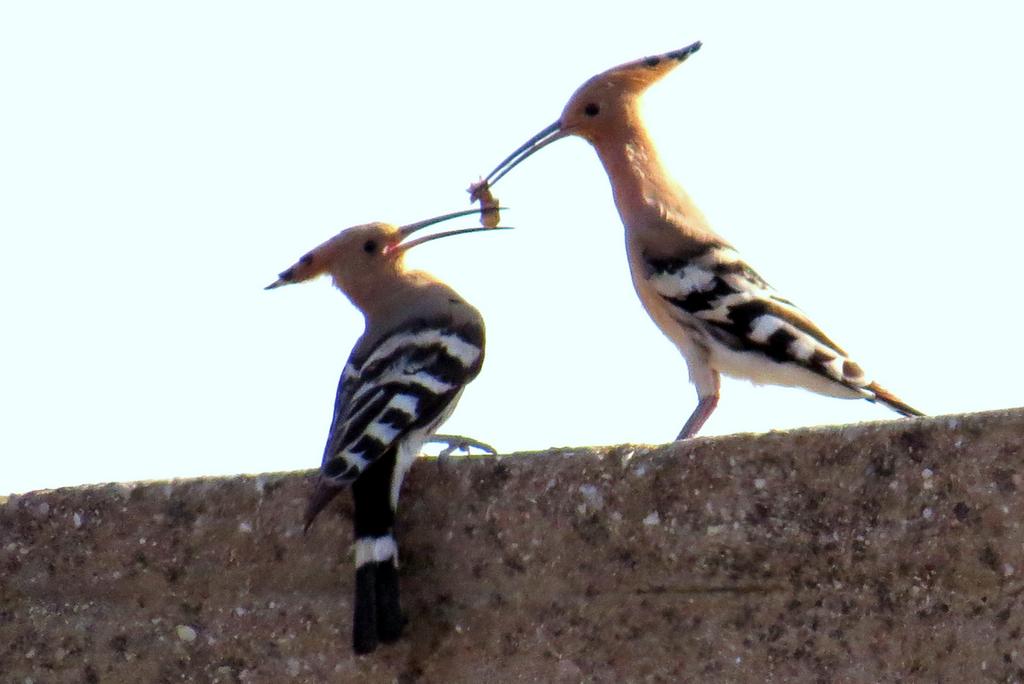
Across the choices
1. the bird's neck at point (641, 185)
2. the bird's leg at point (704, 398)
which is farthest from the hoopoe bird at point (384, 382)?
the bird's leg at point (704, 398)

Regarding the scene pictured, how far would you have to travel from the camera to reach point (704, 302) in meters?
4.76

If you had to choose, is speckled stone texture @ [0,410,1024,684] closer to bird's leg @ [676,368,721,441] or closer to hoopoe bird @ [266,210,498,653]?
hoopoe bird @ [266,210,498,653]

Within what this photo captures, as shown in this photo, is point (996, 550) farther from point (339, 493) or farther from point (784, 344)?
point (784, 344)

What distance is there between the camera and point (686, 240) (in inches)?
195

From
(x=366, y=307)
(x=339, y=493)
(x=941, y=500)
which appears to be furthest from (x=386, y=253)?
(x=941, y=500)

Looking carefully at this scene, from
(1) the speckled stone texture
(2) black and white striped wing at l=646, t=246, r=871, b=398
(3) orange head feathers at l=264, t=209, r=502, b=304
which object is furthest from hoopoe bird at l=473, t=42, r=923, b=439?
(1) the speckled stone texture

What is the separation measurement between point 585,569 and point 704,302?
2.37 metres

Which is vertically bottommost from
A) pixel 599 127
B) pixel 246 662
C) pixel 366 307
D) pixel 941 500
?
pixel 246 662

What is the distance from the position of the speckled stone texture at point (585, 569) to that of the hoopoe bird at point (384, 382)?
64 mm

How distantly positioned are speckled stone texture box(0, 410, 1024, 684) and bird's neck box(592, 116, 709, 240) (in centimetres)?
235

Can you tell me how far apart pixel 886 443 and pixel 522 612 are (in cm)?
59

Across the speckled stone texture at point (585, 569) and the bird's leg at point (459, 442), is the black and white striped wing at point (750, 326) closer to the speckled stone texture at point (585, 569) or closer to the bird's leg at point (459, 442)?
the bird's leg at point (459, 442)

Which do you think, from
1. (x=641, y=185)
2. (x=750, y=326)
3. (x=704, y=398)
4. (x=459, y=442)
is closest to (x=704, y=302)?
(x=750, y=326)

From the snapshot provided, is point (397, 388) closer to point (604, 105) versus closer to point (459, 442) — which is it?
point (459, 442)
